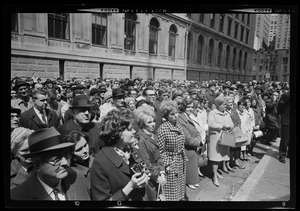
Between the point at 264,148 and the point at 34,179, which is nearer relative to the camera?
the point at 34,179

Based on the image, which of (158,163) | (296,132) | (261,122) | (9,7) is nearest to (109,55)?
(9,7)

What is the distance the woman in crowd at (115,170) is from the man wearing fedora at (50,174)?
0.53 feet

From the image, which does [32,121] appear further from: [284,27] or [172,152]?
[284,27]

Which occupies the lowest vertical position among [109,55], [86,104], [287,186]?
[287,186]

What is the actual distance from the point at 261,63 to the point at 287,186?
1.85m

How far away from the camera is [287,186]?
147cm

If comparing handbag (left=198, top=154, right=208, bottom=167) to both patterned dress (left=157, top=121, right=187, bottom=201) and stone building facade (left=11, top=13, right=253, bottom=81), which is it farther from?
stone building facade (left=11, top=13, right=253, bottom=81)

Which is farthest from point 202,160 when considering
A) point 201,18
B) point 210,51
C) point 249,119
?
point 201,18

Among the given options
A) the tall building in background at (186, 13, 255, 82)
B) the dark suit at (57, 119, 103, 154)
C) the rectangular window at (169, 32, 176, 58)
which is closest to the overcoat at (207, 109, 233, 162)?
the tall building in background at (186, 13, 255, 82)

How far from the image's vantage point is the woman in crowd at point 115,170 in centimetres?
132

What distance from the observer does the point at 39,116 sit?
2150mm

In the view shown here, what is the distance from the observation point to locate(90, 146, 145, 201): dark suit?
1.31 m

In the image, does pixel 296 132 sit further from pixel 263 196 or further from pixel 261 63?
pixel 261 63

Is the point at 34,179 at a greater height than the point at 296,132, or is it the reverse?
the point at 296,132
